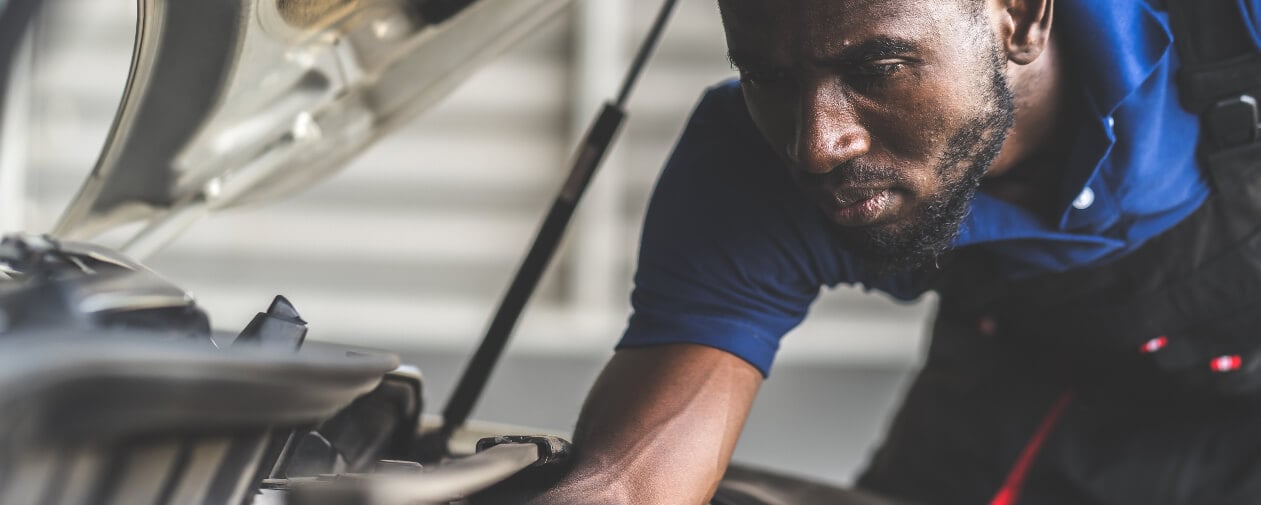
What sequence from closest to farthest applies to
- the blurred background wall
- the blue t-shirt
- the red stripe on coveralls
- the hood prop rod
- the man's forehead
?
1. the man's forehead
2. the blue t-shirt
3. the hood prop rod
4. the red stripe on coveralls
5. the blurred background wall

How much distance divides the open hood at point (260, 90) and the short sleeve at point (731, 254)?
174mm

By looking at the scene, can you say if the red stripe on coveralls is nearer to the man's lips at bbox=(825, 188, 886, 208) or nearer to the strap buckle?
the strap buckle

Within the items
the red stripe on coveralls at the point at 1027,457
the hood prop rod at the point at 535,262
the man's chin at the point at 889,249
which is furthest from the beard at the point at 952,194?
the red stripe on coveralls at the point at 1027,457

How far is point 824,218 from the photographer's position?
2.60 feet

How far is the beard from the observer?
2.35 feet

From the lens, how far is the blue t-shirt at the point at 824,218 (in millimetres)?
763

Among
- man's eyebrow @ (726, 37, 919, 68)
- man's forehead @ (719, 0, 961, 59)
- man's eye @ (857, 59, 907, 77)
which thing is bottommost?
man's eye @ (857, 59, 907, 77)

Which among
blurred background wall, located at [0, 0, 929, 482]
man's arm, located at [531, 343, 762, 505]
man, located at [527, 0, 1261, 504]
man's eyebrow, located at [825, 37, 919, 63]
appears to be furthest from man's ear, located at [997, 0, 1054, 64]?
blurred background wall, located at [0, 0, 929, 482]

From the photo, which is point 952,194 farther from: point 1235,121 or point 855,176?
point 1235,121

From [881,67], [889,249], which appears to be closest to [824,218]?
[889,249]

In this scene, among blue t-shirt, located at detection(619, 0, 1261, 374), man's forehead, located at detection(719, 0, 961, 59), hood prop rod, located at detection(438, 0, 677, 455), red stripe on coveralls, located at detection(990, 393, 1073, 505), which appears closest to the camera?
man's forehead, located at detection(719, 0, 961, 59)

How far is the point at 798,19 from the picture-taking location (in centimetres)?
65

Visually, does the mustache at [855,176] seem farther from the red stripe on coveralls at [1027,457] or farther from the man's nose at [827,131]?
the red stripe on coveralls at [1027,457]

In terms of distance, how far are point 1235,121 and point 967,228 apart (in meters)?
0.20
